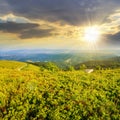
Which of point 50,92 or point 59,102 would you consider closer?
point 59,102

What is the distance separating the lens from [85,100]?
17016 mm

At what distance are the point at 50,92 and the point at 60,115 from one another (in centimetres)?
282

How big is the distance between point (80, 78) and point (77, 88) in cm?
314

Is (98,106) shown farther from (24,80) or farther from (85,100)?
(24,80)

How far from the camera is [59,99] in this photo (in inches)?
671

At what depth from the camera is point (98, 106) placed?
16453mm

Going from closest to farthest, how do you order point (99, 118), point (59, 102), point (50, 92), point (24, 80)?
point (99, 118)
point (59, 102)
point (50, 92)
point (24, 80)

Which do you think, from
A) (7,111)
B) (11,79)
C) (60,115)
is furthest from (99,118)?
(11,79)

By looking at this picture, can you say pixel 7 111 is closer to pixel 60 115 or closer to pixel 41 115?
pixel 41 115

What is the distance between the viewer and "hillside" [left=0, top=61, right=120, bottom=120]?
15.8 m

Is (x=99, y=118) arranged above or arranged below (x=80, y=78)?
below

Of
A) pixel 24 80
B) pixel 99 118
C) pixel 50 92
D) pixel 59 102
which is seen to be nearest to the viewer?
pixel 99 118

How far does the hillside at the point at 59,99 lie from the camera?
1577 cm

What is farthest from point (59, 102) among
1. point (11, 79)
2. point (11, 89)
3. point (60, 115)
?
point (11, 79)
